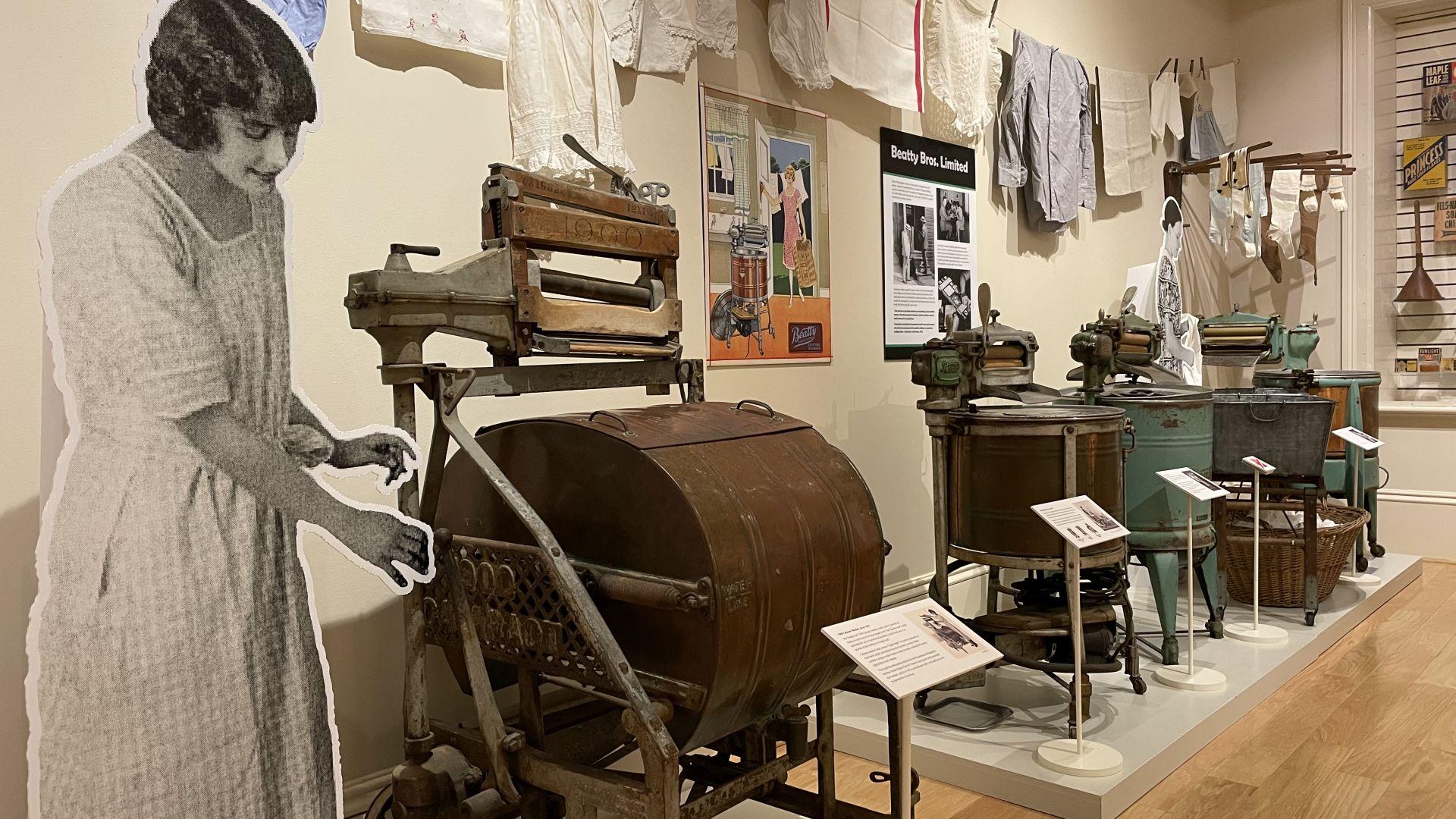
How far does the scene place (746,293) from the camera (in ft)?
11.6

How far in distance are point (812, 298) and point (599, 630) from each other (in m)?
A: 2.21

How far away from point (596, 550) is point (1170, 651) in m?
2.53

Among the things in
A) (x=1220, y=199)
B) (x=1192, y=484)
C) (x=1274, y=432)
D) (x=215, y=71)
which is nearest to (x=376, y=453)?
(x=215, y=71)

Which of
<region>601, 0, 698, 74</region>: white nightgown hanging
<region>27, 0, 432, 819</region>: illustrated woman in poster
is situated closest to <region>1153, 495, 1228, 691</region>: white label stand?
<region>601, 0, 698, 74</region>: white nightgown hanging

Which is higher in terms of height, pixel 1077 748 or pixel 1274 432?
pixel 1274 432

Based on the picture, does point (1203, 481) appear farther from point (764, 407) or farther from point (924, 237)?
point (764, 407)

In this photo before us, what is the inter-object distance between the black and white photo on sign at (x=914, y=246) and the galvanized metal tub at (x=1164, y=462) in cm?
94

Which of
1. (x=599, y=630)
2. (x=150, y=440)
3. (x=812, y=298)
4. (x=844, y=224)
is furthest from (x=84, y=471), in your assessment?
(x=844, y=224)

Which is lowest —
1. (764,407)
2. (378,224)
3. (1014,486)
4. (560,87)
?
(1014,486)

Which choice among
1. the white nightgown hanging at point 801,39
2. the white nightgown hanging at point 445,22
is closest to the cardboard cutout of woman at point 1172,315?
the white nightgown hanging at point 801,39

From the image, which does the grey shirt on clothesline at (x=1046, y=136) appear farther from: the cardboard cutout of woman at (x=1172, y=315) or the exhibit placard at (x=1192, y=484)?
the exhibit placard at (x=1192, y=484)

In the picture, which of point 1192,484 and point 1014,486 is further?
point 1192,484

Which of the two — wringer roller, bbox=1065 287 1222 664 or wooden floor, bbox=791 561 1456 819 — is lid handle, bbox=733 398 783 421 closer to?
wooden floor, bbox=791 561 1456 819

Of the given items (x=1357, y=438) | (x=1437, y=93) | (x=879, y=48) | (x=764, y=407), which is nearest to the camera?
(x=764, y=407)
